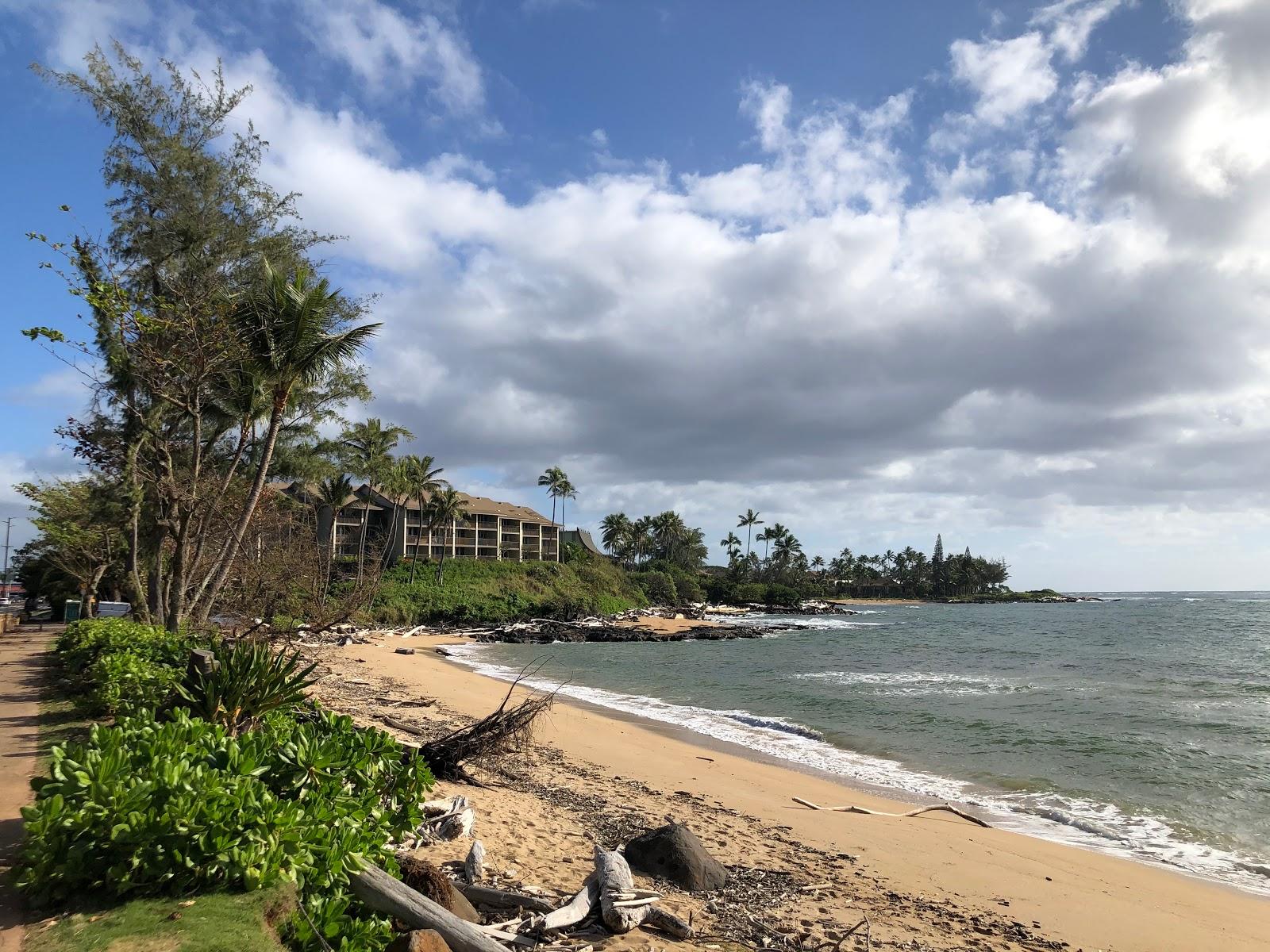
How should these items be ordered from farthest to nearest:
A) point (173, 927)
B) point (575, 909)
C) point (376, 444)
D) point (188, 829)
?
point (376, 444) → point (575, 909) → point (188, 829) → point (173, 927)

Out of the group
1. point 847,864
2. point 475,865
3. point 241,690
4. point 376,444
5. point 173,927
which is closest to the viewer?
point 173,927

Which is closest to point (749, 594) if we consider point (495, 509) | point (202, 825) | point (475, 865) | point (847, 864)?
point (495, 509)

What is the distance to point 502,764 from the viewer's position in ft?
36.3

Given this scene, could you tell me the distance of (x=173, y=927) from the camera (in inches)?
146

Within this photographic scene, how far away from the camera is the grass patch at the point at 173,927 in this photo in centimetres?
356

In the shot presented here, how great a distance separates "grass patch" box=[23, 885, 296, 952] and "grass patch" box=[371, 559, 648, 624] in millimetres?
50736

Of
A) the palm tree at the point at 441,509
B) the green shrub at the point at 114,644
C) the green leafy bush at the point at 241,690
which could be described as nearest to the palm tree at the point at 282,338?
the green shrub at the point at 114,644

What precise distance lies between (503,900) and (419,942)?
1.56m

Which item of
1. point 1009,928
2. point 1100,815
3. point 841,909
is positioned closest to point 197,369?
point 841,909

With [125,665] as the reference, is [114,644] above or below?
above

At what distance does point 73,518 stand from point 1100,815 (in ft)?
101

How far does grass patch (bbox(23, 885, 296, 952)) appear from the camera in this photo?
356 centimetres

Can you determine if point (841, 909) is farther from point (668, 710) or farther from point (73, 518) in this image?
point (73, 518)

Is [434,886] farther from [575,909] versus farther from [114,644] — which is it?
[114,644]
